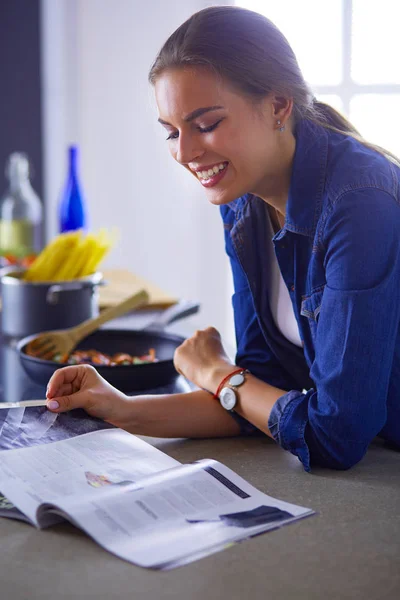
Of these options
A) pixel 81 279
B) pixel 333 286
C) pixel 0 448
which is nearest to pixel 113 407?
pixel 0 448

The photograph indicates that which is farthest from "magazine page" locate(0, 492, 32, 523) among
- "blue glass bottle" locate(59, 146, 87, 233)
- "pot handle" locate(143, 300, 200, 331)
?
"blue glass bottle" locate(59, 146, 87, 233)

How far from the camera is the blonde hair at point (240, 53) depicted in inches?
50.8

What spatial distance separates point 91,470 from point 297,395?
36 centimetres

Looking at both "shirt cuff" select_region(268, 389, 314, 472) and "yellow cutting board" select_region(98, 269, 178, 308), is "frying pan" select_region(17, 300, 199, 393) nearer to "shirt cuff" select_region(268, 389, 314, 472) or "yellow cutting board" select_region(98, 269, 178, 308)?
"yellow cutting board" select_region(98, 269, 178, 308)

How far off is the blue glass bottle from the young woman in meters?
1.47

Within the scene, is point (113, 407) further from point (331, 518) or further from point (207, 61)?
point (207, 61)

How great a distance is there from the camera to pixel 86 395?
1.34 m

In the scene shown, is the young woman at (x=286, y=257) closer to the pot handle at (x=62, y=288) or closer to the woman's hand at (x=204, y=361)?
the woman's hand at (x=204, y=361)

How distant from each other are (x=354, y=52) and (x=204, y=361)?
8.40ft

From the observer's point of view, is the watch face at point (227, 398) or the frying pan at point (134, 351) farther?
the frying pan at point (134, 351)

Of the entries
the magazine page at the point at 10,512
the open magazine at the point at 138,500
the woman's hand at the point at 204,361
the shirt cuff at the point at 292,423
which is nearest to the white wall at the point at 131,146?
the woman's hand at the point at 204,361

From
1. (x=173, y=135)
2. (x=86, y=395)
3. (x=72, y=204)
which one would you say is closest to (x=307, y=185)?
(x=173, y=135)

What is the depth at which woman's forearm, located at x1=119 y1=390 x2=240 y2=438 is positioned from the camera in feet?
4.52

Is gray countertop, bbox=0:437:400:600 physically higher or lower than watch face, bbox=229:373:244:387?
lower
